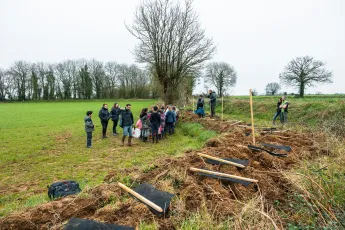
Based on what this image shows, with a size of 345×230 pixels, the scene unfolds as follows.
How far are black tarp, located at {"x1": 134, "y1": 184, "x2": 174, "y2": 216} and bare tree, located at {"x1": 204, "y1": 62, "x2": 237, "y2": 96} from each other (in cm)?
5460

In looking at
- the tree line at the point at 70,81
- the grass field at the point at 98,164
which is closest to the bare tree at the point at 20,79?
the tree line at the point at 70,81

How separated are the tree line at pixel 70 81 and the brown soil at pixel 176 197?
57777mm

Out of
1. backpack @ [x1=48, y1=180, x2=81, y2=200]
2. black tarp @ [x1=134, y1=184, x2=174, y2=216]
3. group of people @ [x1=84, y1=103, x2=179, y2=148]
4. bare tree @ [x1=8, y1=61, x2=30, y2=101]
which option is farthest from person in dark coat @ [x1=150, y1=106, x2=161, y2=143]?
bare tree @ [x1=8, y1=61, x2=30, y2=101]

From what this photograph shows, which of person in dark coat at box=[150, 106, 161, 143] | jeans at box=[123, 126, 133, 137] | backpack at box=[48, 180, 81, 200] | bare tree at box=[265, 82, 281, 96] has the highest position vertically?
bare tree at box=[265, 82, 281, 96]

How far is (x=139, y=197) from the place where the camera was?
3490 millimetres

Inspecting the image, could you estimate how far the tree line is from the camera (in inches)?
2571

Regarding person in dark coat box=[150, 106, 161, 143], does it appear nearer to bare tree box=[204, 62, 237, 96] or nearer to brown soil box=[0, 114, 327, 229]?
brown soil box=[0, 114, 327, 229]

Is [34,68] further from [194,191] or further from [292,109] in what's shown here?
[194,191]

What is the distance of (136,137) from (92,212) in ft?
27.9

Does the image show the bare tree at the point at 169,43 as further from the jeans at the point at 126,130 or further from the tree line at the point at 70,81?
the tree line at the point at 70,81

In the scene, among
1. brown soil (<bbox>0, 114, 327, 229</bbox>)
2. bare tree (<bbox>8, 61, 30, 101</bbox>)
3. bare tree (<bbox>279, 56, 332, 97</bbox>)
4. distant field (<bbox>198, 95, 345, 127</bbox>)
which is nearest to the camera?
brown soil (<bbox>0, 114, 327, 229</bbox>)

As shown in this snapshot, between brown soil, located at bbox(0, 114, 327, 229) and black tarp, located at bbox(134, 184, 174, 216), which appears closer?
brown soil, located at bbox(0, 114, 327, 229)

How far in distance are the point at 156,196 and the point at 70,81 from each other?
2954 inches

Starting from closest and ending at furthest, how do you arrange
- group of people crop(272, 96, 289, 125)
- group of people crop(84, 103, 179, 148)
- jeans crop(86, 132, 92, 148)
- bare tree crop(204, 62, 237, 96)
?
jeans crop(86, 132, 92, 148)
group of people crop(84, 103, 179, 148)
group of people crop(272, 96, 289, 125)
bare tree crop(204, 62, 237, 96)
